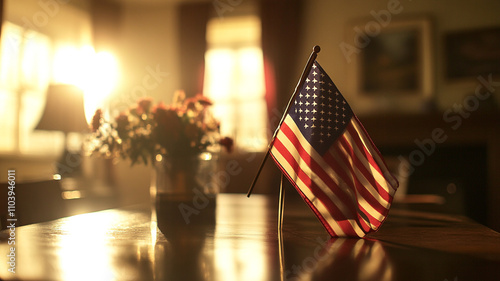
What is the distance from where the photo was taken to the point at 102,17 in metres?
5.80

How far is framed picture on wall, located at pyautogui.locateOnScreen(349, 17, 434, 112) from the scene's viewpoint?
4922 mm

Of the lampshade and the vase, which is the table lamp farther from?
the vase

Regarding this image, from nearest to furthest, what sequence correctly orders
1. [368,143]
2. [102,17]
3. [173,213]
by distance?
[368,143] < [173,213] < [102,17]

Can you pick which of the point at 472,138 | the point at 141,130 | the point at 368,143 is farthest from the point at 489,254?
the point at 472,138

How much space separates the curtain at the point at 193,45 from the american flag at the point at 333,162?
14.2ft

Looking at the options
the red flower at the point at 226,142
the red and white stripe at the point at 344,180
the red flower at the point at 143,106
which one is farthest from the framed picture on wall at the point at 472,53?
the red flower at the point at 143,106

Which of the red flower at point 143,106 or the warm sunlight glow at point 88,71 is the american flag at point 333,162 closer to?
the red flower at point 143,106

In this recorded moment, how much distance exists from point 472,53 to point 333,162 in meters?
4.16

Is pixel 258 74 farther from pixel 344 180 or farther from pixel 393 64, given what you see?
pixel 344 180

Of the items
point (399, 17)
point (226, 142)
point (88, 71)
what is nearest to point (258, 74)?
point (399, 17)

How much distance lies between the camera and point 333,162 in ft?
4.45

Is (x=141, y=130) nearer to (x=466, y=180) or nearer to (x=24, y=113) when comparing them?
(x=24, y=113)

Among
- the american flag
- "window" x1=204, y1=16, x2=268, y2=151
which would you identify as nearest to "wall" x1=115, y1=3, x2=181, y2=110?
"window" x1=204, y1=16, x2=268, y2=151

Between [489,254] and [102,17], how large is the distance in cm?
571
